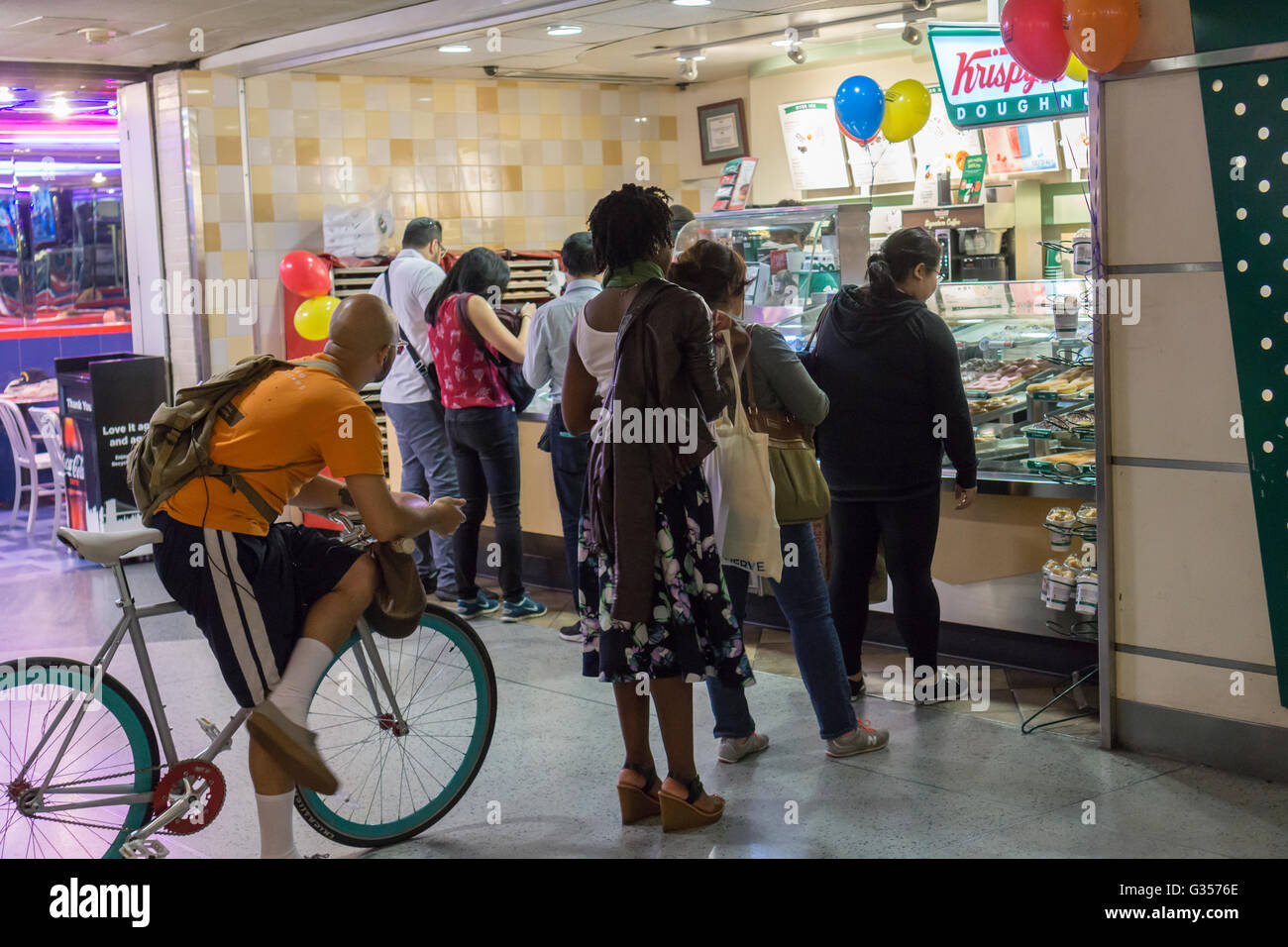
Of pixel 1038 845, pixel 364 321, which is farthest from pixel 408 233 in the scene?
pixel 1038 845

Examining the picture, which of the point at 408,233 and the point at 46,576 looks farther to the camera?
the point at 46,576

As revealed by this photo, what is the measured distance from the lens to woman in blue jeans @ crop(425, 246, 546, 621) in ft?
18.0

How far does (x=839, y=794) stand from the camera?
363 cm

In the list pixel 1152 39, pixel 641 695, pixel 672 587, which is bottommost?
pixel 641 695

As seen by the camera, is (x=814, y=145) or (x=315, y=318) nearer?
(x=315, y=318)

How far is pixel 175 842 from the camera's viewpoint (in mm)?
3457

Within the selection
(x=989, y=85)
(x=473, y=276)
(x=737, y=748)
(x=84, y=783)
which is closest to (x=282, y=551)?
(x=84, y=783)

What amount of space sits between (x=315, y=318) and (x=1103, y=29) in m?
4.84

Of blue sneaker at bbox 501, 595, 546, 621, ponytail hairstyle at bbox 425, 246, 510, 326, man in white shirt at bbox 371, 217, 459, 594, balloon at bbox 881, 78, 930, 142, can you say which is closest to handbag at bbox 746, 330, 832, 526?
ponytail hairstyle at bbox 425, 246, 510, 326

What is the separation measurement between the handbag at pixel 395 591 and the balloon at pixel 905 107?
15.1 feet

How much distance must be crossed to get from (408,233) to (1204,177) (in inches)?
144

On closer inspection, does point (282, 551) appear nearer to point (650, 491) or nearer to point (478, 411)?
point (650, 491)

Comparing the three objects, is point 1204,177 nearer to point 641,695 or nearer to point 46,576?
point 641,695
